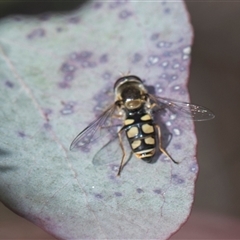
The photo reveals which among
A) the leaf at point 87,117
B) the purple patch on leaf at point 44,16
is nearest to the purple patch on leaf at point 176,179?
the leaf at point 87,117

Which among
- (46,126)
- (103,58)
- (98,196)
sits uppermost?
(103,58)

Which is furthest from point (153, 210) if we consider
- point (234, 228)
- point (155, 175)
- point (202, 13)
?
point (202, 13)

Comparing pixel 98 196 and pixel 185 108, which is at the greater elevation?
pixel 185 108

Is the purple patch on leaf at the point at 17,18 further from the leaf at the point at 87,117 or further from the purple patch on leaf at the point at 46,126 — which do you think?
the purple patch on leaf at the point at 46,126

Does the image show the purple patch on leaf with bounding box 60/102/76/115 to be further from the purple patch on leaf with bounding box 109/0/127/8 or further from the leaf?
the purple patch on leaf with bounding box 109/0/127/8

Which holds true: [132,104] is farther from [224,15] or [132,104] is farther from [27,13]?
[224,15]

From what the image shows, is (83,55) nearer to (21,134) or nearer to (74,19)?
(74,19)

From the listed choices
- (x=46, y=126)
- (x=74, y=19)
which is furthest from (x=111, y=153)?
(x=74, y=19)
